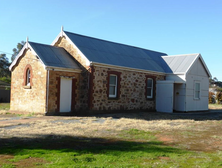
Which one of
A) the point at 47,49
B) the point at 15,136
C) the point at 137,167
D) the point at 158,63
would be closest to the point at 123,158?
the point at 137,167

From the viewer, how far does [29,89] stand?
18.8 meters

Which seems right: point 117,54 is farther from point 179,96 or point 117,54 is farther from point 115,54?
point 179,96

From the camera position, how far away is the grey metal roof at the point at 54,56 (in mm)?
18023

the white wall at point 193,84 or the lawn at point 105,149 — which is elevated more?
the white wall at point 193,84

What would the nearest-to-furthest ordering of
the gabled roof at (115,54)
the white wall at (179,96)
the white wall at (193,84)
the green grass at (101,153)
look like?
the green grass at (101,153) → the gabled roof at (115,54) → the white wall at (179,96) → the white wall at (193,84)

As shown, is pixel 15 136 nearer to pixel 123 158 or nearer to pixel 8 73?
pixel 123 158

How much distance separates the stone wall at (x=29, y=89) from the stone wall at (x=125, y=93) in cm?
345

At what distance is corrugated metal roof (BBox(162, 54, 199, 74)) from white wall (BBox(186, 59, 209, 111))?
451 mm

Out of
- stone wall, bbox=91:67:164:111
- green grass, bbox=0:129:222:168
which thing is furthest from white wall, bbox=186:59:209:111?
green grass, bbox=0:129:222:168

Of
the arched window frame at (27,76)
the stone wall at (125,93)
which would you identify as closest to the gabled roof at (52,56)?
the arched window frame at (27,76)

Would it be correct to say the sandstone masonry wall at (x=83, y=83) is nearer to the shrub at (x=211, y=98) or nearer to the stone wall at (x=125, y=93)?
the stone wall at (x=125, y=93)

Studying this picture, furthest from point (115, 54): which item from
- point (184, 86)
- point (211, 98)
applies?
point (211, 98)

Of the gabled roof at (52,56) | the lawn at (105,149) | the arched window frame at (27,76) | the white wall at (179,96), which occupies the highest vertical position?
the gabled roof at (52,56)

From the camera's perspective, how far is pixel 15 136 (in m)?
9.28
